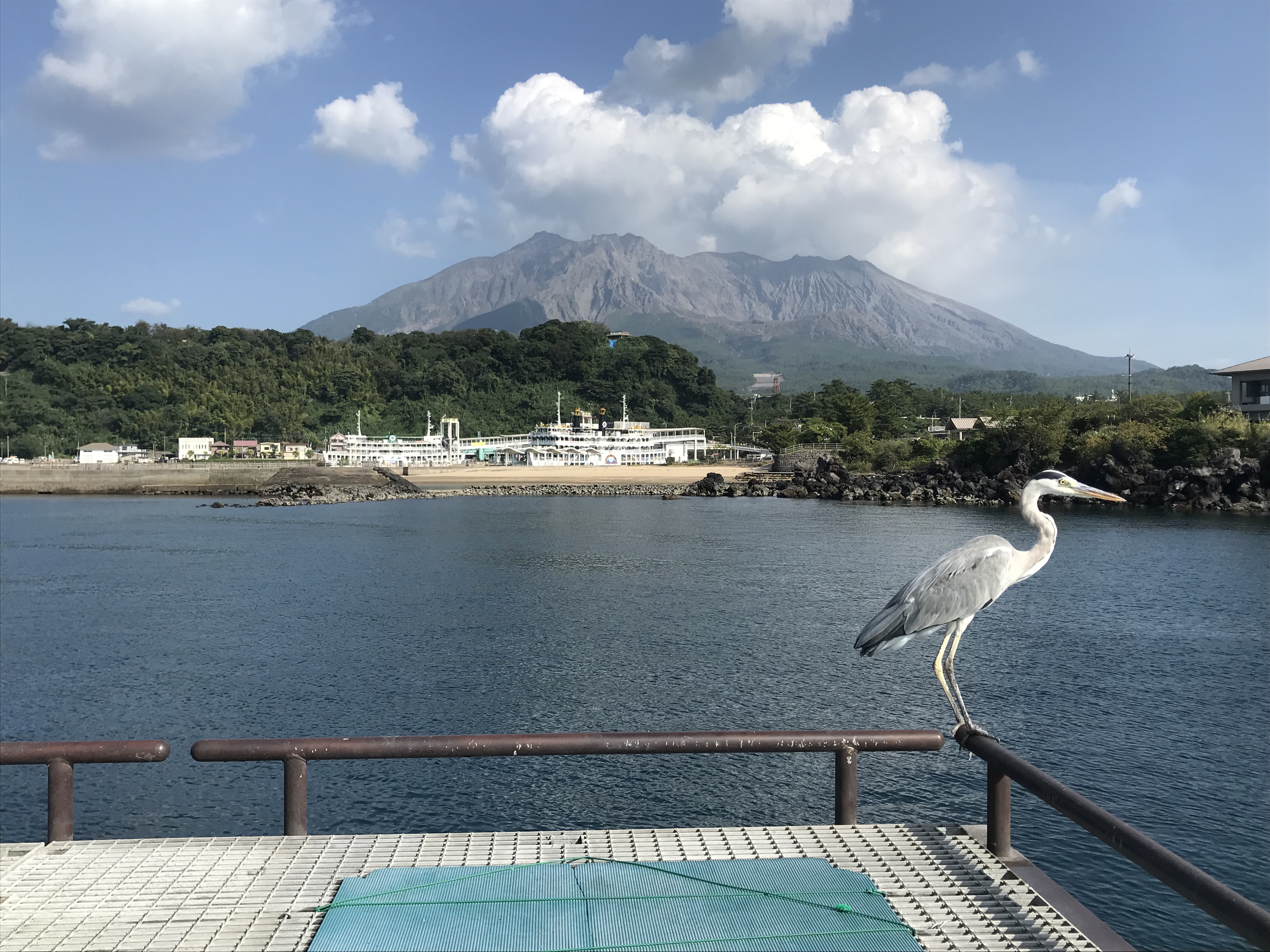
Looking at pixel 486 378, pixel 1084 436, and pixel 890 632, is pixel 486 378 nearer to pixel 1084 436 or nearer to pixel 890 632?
pixel 1084 436

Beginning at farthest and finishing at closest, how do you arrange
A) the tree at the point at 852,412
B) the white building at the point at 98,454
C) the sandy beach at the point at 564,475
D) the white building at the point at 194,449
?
the white building at the point at 194,449 < the white building at the point at 98,454 < the tree at the point at 852,412 < the sandy beach at the point at 564,475

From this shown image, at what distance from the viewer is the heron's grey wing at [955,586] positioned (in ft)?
14.0

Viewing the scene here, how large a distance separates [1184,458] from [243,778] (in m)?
48.5

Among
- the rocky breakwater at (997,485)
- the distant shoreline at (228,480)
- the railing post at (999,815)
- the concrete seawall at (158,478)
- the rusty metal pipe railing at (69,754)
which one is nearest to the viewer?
the rusty metal pipe railing at (69,754)

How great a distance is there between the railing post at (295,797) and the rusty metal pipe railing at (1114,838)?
2916 mm

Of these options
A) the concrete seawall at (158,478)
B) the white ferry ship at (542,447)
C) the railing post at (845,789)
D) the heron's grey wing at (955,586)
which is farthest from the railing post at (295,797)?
the white ferry ship at (542,447)

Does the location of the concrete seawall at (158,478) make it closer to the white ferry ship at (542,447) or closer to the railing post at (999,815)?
the white ferry ship at (542,447)

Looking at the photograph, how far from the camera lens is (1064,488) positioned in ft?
14.0

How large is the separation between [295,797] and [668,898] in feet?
5.65

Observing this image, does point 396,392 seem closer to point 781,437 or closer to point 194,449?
point 194,449

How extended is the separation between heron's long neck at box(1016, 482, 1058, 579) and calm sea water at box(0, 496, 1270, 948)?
4.75 meters

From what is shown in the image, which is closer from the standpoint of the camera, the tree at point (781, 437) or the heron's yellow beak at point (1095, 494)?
the heron's yellow beak at point (1095, 494)

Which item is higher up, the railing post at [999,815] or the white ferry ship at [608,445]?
the white ferry ship at [608,445]

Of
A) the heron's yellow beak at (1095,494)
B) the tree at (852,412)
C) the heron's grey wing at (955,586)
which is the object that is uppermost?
the tree at (852,412)
